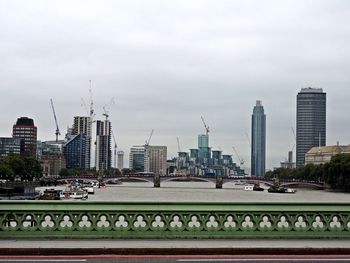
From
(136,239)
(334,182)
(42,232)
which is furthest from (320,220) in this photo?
(334,182)

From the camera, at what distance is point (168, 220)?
58.4 feet

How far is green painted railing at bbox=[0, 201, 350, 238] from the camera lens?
17562 mm

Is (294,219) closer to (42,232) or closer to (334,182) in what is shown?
(42,232)

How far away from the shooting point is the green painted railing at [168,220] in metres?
17.6

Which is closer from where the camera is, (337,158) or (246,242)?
(246,242)

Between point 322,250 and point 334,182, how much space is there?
591 ft

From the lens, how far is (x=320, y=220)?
60.3 feet

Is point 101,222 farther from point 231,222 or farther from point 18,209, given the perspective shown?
point 231,222

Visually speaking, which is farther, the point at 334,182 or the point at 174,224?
the point at 334,182

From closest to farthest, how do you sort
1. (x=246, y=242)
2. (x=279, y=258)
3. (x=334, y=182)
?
(x=279, y=258)
(x=246, y=242)
(x=334, y=182)

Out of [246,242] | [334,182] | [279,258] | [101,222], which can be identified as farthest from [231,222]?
[334,182]

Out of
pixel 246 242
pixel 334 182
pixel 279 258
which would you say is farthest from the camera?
pixel 334 182

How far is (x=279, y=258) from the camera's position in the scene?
16.0m

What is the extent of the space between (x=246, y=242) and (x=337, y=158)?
184 m
